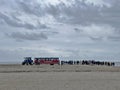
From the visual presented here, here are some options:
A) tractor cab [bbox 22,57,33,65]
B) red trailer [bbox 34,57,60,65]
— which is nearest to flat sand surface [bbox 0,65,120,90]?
tractor cab [bbox 22,57,33,65]

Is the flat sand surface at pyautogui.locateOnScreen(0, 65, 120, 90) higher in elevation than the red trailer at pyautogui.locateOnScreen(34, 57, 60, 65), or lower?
lower

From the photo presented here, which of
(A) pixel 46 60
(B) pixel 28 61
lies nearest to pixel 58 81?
(B) pixel 28 61

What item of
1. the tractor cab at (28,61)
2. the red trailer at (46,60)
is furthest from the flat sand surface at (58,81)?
the red trailer at (46,60)

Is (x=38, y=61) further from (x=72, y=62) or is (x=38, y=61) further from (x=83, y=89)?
(x=83, y=89)

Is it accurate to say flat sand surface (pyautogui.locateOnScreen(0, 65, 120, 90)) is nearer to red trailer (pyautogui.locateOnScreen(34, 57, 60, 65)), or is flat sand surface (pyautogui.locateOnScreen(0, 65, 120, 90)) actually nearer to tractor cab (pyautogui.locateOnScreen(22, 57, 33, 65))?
tractor cab (pyautogui.locateOnScreen(22, 57, 33, 65))

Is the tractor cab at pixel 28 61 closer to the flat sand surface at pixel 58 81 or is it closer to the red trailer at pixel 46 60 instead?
the red trailer at pixel 46 60

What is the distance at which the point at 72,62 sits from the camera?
4707 inches

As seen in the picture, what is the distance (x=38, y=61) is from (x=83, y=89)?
250ft

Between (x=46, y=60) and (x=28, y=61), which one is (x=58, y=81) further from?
(x=46, y=60)

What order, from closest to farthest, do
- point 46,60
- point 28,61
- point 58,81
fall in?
point 58,81 < point 28,61 < point 46,60

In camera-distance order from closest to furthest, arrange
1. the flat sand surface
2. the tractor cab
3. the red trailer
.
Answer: the flat sand surface
the tractor cab
the red trailer

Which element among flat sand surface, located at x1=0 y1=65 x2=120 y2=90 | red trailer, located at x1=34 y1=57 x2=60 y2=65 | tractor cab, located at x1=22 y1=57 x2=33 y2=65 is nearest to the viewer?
flat sand surface, located at x1=0 y1=65 x2=120 y2=90

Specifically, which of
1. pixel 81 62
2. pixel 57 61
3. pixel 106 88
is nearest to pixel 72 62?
pixel 81 62

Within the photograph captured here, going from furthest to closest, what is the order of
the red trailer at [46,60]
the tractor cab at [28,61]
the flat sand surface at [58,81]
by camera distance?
1. the red trailer at [46,60]
2. the tractor cab at [28,61]
3. the flat sand surface at [58,81]
